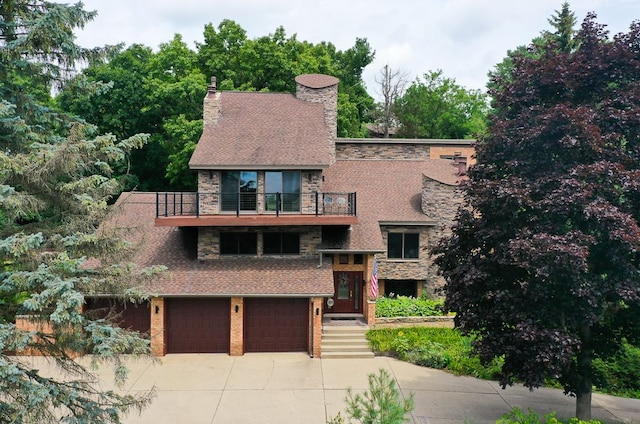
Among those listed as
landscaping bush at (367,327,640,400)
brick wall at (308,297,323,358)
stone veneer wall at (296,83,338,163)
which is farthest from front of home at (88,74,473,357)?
stone veneer wall at (296,83,338,163)

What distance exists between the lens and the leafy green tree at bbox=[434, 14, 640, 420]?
10.4 meters

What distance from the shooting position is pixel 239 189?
18969 mm

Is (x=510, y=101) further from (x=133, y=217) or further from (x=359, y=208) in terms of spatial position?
(x=133, y=217)

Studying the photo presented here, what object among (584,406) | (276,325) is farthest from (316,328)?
(584,406)

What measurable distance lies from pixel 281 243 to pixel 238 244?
170cm

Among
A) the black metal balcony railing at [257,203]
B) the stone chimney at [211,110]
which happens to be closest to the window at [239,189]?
the black metal balcony railing at [257,203]

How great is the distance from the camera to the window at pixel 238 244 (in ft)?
62.9

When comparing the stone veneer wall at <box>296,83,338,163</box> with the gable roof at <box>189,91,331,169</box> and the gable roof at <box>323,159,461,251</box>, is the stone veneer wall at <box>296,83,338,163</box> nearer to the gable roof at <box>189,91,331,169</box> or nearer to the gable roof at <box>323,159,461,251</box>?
the gable roof at <box>189,91,331,169</box>

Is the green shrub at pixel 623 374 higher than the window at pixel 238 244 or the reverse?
the reverse

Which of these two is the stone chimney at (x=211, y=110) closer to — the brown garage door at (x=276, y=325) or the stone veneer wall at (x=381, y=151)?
the stone veneer wall at (x=381, y=151)

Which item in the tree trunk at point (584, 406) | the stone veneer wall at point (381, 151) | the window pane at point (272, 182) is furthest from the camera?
the stone veneer wall at point (381, 151)

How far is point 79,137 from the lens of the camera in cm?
958

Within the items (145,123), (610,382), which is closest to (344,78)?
(145,123)

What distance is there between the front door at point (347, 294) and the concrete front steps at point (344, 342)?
5.06ft
